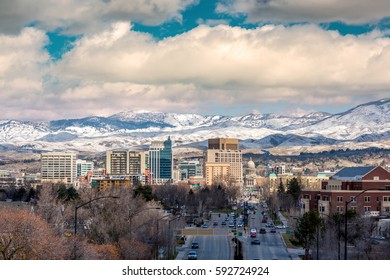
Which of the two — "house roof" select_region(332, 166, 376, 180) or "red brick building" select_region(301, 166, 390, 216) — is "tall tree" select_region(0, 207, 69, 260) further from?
"house roof" select_region(332, 166, 376, 180)

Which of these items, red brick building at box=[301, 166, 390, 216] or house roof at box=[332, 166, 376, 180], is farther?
house roof at box=[332, 166, 376, 180]

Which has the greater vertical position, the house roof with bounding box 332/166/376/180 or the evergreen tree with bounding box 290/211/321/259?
the house roof with bounding box 332/166/376/180

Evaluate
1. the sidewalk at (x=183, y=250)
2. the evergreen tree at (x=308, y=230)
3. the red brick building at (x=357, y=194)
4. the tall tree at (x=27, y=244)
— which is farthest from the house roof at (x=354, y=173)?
the tall tree at (x=27, y=244)

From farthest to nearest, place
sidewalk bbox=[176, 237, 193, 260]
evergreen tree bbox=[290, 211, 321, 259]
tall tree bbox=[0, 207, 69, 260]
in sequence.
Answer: evergreen tree bbox=[290, 211, 321, 259] < sidewalk bbox=[176, 237, 193, 260] < tall tree bbox=[0, 207, 69, 260]

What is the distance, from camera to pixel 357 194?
186 feet

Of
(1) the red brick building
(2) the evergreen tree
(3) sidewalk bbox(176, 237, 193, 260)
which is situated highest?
(1) the red brick building

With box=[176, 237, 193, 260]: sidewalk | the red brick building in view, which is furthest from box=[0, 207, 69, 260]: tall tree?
the red brick building

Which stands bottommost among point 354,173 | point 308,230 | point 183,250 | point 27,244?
point 183,250

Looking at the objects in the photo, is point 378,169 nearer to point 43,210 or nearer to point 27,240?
point 43,210

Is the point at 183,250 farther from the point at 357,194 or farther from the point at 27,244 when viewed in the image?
the point at 27,244

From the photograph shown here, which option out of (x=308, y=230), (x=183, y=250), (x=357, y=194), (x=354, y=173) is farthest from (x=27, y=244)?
(x=354, y=173)

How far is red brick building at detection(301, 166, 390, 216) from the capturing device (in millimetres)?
58219

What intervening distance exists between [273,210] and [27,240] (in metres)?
77.8

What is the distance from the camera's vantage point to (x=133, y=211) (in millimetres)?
44656
